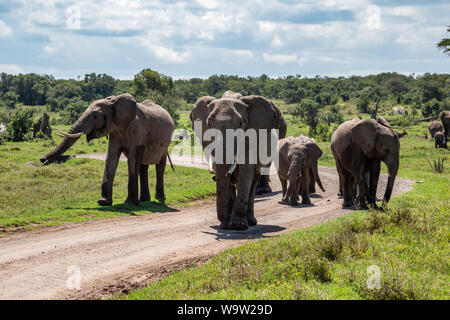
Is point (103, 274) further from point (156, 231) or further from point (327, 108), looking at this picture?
point (327, 108)

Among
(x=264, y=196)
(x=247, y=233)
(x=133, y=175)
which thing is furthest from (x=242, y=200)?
(x=264, y=196)

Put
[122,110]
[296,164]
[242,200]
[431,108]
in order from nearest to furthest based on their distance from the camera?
1. [242,200]
2. [122,110]
3. [296,164]
4. [431,108]

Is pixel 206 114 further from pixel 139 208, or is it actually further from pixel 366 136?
pixel 366 136

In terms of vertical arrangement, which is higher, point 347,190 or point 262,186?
point 347,190

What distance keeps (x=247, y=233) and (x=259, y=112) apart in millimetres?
3092

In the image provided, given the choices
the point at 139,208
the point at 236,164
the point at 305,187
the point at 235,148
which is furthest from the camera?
the point at 305,187

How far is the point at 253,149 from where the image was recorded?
12.7 metres

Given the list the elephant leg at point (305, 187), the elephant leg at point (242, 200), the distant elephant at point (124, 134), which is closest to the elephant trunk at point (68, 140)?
the distant elephant at point (124, 134)

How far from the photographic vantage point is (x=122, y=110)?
656 inches

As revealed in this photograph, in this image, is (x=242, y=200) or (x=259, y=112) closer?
(x=242, y=200)

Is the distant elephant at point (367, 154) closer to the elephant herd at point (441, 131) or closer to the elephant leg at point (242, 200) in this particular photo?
the elephant leg at point (242, 200)

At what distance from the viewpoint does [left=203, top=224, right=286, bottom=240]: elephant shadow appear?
12039 millimetres

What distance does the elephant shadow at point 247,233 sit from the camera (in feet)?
39.5

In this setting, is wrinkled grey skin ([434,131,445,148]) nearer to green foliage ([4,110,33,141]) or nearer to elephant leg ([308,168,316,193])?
elephant leg ([308,168,316,193])
